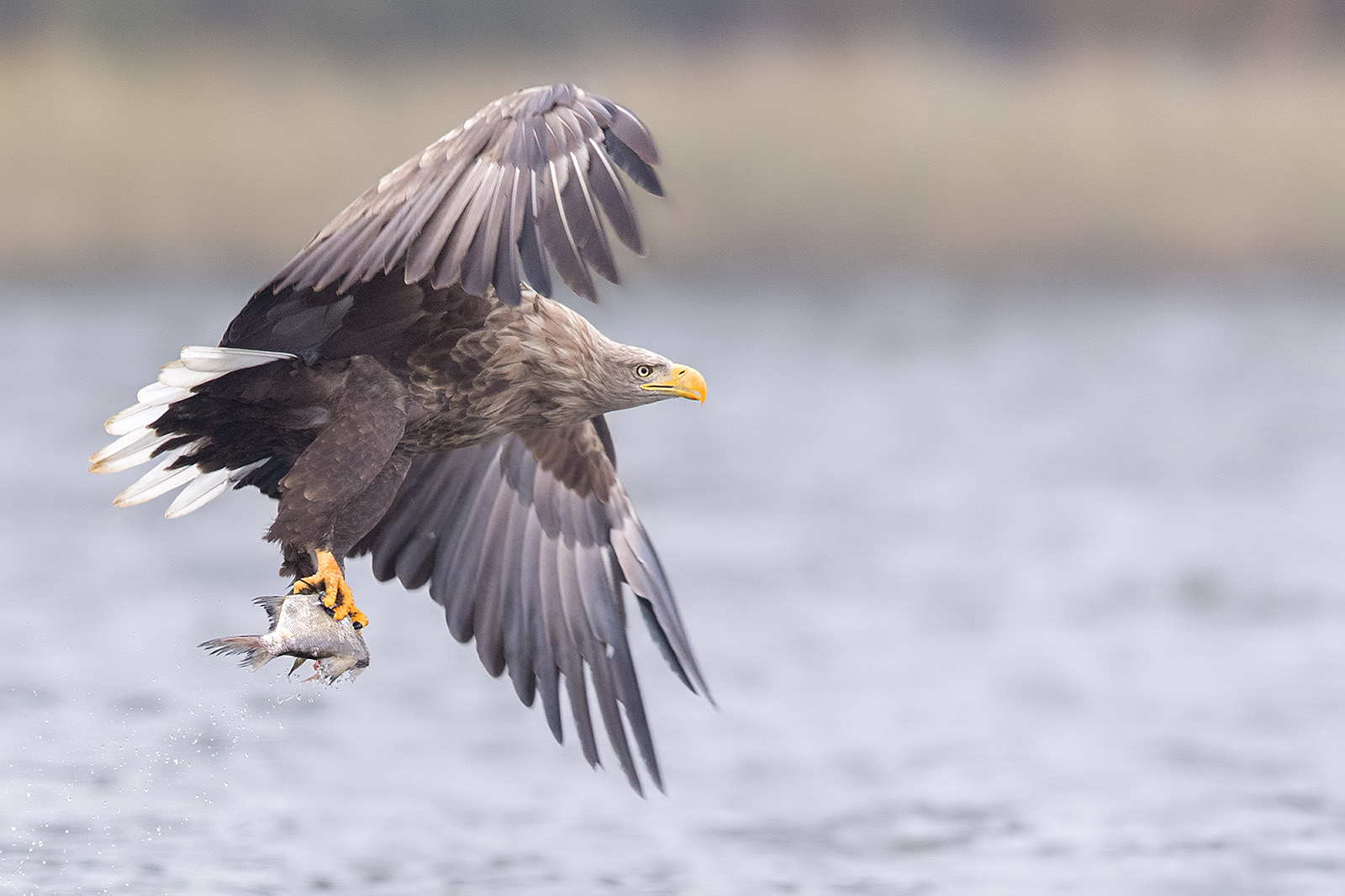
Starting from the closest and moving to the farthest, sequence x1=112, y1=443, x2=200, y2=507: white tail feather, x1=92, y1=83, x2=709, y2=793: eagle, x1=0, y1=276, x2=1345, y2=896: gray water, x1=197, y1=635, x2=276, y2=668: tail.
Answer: x1=197, y1=635, x2=276, y2=668: tail
x1=92, y1=83, x2=709, y2=793: eagle
x1=112, y1=443, x2=200, y2=507: white tail feather
x1=0, y1=276, x2=1345, y2=896: gray water

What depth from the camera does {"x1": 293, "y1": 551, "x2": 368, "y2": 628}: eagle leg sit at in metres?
5.23

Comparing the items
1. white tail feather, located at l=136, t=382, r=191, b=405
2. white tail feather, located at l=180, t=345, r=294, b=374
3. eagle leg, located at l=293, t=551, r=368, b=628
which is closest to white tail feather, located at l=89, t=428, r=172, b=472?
white tail feather, located at l=136, t=382, r=191, b=405

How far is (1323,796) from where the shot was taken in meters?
8.61

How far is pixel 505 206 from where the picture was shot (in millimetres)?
4871

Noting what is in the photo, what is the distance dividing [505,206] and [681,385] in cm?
91

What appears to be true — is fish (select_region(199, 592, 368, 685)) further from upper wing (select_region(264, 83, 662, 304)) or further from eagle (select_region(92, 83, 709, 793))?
upper wing (select_region(264, 83, 662, 304))

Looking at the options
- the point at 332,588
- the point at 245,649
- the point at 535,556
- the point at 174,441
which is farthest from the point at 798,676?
the point at 245,649

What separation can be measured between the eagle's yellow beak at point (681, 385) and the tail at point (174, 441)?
89 cm

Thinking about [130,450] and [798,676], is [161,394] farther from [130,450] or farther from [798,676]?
[798,676]

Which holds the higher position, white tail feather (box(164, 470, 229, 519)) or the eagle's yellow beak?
the eagle's yellow beak

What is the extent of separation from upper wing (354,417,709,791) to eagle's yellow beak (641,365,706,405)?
82cm

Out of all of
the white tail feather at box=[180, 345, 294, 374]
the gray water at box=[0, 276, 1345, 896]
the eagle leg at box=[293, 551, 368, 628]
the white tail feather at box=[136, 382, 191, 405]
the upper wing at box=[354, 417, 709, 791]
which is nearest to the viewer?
the eagle leg at box=[293, 551, 368, 628]

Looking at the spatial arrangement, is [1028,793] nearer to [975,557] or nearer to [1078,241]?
[975,557]

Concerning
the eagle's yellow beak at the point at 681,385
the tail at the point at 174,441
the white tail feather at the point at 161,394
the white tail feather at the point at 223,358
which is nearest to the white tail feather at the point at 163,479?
the tail at the point at 174,441
